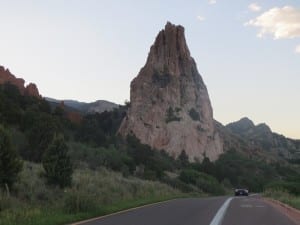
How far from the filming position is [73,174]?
37094mm

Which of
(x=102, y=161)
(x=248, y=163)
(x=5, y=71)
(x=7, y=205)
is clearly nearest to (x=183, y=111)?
(x=248, y=163)

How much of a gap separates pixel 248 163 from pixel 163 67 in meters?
31.0

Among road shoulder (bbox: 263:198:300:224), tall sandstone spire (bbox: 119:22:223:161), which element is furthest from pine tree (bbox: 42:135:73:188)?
tall sandstone spire (bbox: 119:22:223:161)

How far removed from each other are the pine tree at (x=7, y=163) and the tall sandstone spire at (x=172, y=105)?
10323cm

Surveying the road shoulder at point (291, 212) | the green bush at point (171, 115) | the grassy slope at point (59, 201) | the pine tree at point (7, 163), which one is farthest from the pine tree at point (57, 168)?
the green bush at point (171, 115)

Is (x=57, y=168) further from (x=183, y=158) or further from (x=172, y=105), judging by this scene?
(x=172, y=105)

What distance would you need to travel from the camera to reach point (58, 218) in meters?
17.3

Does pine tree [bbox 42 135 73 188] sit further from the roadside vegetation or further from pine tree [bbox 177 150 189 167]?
pine tree [bbox 177 150 189 167]

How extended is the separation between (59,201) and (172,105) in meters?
112

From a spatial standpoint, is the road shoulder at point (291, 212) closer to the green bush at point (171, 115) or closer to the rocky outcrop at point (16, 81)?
the rocky outcrop at point (16, 81)

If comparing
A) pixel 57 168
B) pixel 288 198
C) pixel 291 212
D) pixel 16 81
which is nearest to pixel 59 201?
pixel 57 168

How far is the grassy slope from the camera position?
17.1 metres

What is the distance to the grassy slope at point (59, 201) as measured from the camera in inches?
675

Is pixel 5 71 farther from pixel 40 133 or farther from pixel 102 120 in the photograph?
pixel 40 133
